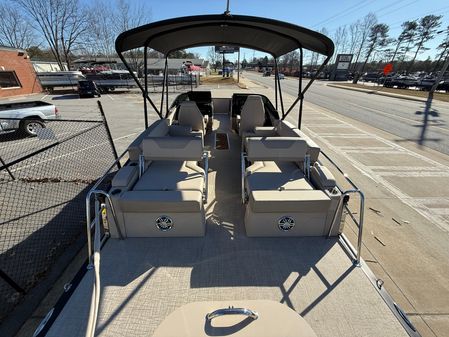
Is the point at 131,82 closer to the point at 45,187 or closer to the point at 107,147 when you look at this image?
the point at 107,147

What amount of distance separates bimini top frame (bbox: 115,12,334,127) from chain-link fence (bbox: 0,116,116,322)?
182cm

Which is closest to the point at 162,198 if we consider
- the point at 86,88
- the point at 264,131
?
the point at 264,131

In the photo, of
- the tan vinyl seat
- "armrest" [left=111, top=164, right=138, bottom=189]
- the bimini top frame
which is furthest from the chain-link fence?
the bimini top frame

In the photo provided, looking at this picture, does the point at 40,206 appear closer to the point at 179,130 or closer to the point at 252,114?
the point at 179,130

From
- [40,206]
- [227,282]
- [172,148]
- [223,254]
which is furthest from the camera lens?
[40,206]

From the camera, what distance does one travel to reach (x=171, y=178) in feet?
11.3

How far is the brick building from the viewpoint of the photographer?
58.4 feet

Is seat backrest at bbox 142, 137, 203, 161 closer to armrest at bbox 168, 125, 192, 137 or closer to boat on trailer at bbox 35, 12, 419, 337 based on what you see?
boat on trailer at bbox 35, 12, 419, 337

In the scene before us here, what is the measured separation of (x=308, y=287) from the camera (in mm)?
2346

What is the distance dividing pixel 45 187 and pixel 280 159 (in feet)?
15.9

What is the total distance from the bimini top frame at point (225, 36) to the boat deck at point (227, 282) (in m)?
2.87

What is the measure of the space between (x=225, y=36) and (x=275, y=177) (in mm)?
3596

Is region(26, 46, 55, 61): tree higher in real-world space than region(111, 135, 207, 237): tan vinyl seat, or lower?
higher

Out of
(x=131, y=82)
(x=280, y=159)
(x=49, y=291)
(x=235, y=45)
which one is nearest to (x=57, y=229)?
(x=49, y=291)
